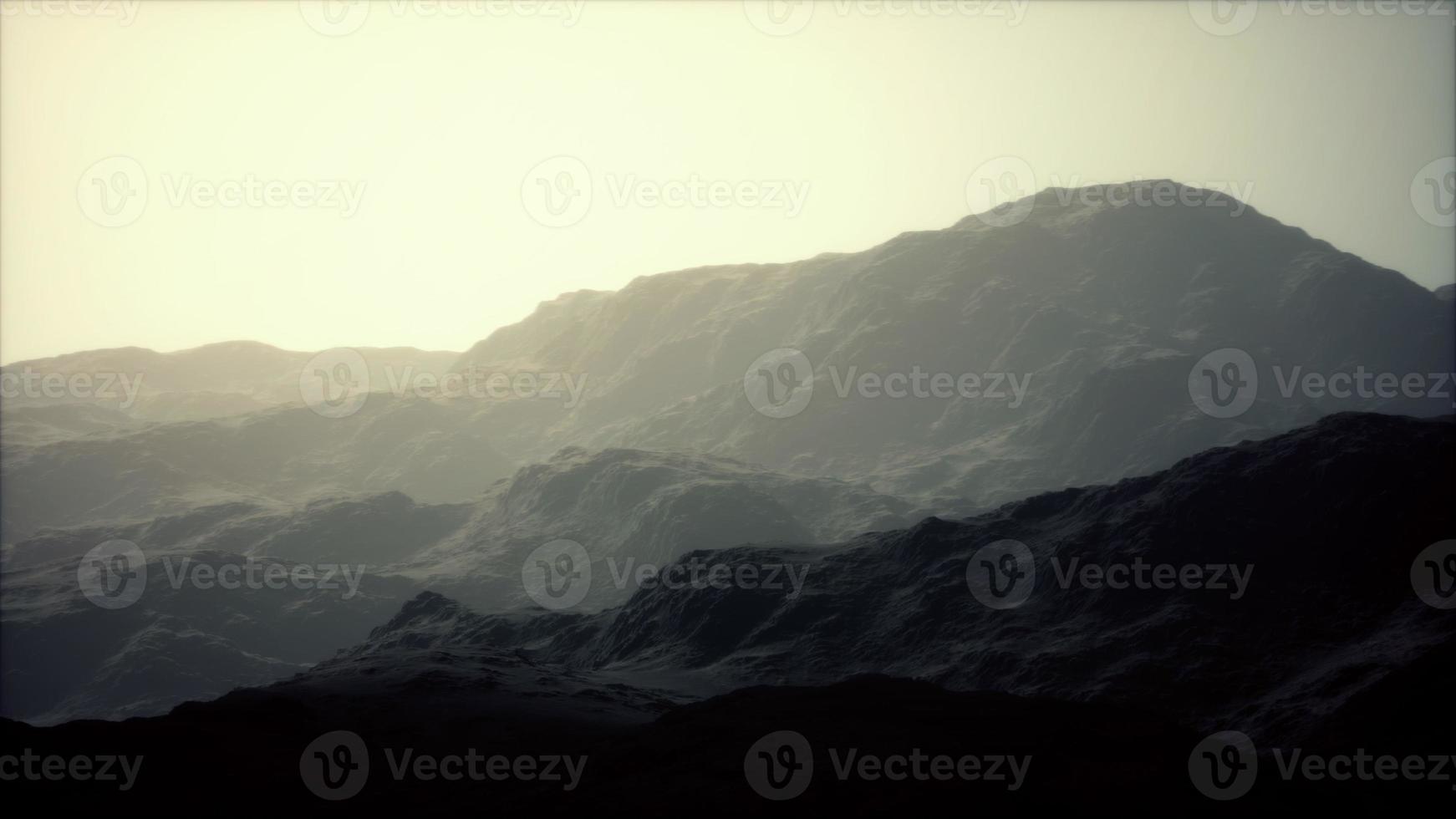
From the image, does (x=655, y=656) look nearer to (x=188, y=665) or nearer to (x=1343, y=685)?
(x=1343, y=685)

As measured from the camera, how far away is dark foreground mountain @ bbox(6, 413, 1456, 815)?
18.6 meters

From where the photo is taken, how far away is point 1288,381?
163125 millimetres
